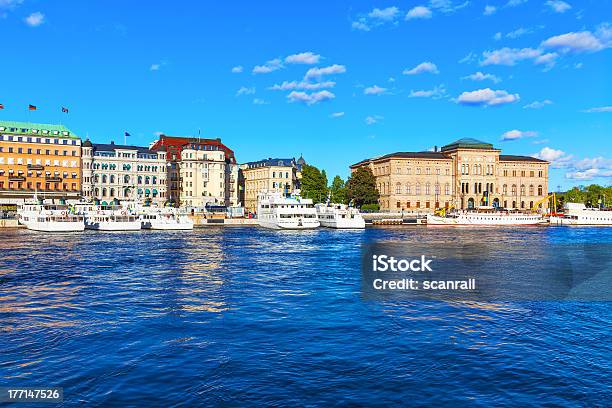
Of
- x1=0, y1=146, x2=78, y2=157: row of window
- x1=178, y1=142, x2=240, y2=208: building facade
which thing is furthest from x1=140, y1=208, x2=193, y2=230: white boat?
x1=178, y1=142, x2=240, y2=208: building facade

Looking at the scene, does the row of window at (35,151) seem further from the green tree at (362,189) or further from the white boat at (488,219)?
the white boat at (488,219)

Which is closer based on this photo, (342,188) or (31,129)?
(31,129)

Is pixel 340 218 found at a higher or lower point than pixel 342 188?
lower

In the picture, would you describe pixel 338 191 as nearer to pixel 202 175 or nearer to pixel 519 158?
pixel 202 175

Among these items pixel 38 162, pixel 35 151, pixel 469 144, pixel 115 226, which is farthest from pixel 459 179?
pixel 35 151

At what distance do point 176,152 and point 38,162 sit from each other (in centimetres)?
4445

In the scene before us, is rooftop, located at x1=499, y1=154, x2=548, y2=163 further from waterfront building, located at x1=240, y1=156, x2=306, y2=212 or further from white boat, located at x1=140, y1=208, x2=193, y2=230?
white boat, located at x1=140, y1=208, x2=193, y2=230

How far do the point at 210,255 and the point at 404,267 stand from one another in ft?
70.7

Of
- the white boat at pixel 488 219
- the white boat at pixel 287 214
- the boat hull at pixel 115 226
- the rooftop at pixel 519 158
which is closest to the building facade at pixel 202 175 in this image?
the white boat at pixel 287 214

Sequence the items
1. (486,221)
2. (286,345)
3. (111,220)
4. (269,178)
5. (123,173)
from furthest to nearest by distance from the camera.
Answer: (269,178)
(123,173)
(486,221)
(111,220)
(286,345)

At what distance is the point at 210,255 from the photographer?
59.7 metres

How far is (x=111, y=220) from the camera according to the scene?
10538cm

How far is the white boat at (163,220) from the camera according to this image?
108 meters

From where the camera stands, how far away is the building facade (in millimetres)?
160000
